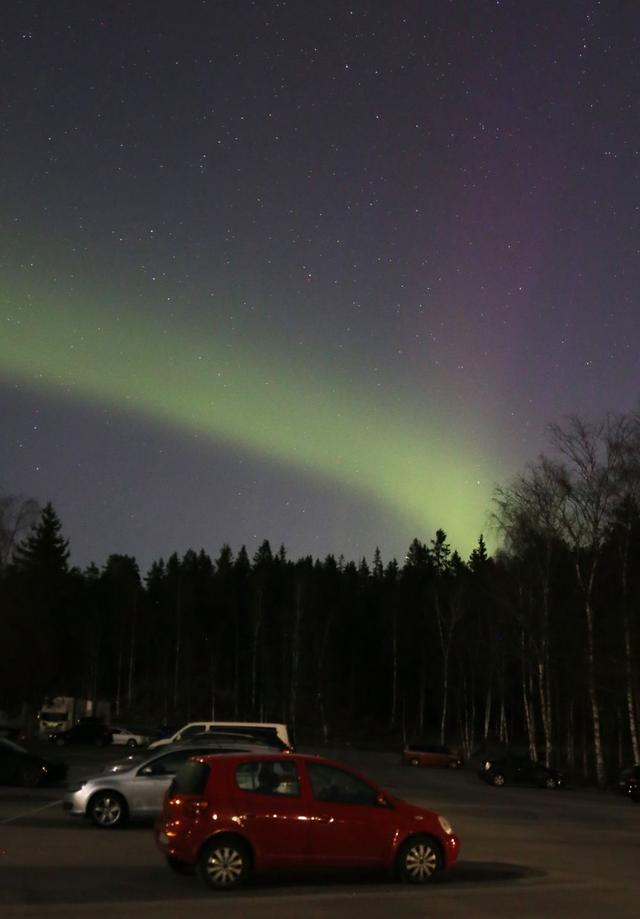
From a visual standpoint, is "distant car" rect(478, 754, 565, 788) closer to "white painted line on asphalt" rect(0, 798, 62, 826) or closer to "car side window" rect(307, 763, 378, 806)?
"white painted line on asphalt" rect(0, 798, 62, 826)

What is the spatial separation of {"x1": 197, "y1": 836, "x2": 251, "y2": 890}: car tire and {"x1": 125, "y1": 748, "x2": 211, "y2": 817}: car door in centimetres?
653

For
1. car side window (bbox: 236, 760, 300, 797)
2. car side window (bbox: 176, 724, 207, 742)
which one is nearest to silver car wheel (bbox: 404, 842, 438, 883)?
car side window (bbox: 236, 760, 300, 797)

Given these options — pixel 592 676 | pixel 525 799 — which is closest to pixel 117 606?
pixel 592 676

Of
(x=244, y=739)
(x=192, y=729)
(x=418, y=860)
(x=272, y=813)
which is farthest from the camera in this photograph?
(x=192, y=729)

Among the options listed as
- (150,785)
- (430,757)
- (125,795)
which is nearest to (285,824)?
(150,785)

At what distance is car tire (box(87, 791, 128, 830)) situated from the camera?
60.1 feet

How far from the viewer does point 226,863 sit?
39.3 feet

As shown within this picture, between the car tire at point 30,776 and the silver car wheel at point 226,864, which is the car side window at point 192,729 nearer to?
the car tire at point 30,776

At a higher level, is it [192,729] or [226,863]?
[192,729]

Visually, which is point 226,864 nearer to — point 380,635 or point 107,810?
point 107,810

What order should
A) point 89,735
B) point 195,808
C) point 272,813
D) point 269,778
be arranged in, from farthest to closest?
point 89,735 < point 269,778 < point 272,813 < point 195,808

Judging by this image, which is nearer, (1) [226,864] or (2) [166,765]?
(1) [226,864]

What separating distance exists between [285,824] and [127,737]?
178ft

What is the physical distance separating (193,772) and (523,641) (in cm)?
4213
